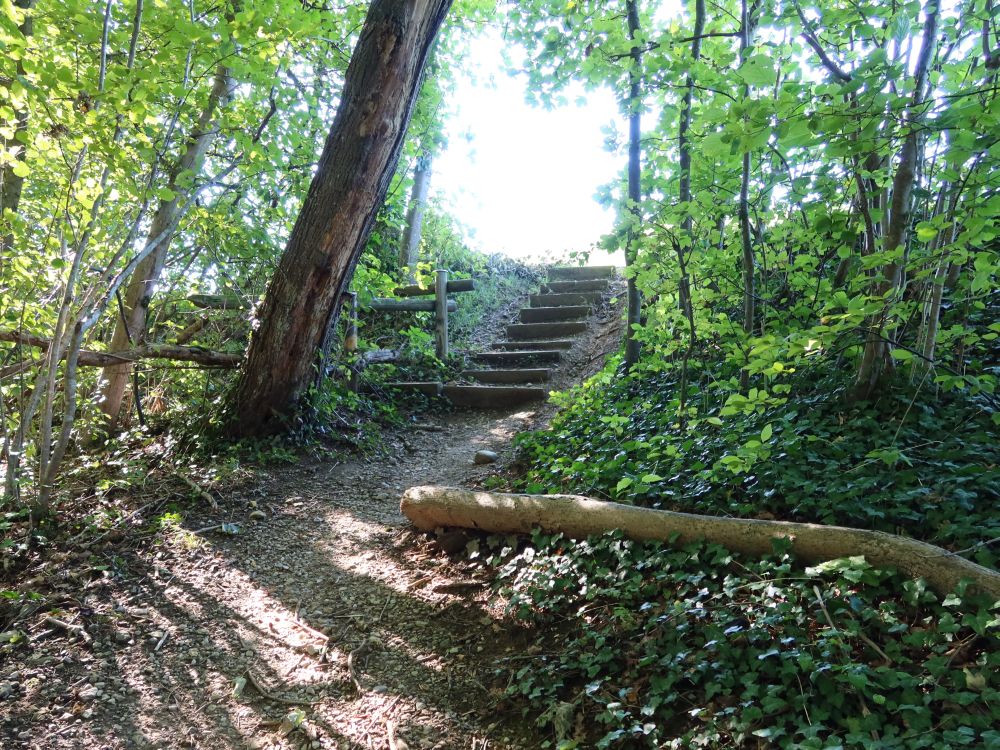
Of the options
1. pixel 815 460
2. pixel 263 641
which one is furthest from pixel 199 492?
pixel 815 460

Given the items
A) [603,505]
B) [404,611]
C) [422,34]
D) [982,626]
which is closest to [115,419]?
[404,611]

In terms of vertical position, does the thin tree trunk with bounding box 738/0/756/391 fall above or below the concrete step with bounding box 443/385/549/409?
above

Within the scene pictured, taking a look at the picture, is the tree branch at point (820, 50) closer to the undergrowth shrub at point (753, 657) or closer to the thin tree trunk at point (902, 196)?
the thin tree trunk at point (902, 196)

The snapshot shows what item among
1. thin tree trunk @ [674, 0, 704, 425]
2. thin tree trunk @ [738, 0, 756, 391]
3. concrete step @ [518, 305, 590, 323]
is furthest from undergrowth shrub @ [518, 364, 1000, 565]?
concrete step @ [518, 305, 590, 323]

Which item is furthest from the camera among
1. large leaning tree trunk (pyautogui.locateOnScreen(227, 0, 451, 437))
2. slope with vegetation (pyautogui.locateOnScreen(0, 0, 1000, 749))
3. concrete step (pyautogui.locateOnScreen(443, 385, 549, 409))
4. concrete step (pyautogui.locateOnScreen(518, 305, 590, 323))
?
concrete step (pyautogui.locateOnScreen(518, 305, 590, 323))

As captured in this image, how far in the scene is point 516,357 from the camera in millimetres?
8367

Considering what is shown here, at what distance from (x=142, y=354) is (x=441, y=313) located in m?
4.27

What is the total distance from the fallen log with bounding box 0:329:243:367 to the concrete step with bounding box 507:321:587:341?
4.68 meters

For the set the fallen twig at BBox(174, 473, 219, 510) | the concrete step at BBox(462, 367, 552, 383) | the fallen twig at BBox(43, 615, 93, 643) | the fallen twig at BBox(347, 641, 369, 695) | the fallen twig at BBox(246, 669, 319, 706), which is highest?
the concrete step at BBox(462, 367, 552, 383)

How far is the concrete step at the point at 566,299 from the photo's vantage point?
385 inches

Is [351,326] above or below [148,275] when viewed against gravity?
below

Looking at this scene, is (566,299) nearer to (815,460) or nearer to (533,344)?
(533,344)

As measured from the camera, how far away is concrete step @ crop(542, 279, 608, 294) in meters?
10.2

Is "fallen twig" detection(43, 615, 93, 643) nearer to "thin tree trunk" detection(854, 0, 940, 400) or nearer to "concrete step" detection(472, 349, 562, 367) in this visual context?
"thin tree trunk" detection(854, 0, 940, 400)
